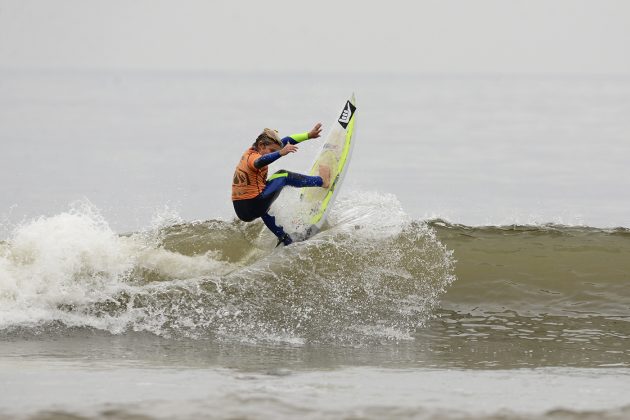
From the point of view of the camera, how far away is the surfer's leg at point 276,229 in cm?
1279

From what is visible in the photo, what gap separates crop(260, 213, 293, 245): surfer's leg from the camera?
12789mm

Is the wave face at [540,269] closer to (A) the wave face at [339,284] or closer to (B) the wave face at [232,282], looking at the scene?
(A) the wave face at [339,284]

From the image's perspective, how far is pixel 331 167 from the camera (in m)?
14.0

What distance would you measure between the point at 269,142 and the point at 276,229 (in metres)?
1.10

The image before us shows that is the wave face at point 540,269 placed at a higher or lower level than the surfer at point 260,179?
lower

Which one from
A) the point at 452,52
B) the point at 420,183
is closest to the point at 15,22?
the point at 452,52

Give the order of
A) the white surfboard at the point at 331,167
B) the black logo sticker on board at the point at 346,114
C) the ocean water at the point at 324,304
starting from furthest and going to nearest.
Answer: the black logo sticker on board at the point at 346,114, the white surfboard at the point at 331,167, the ocean water at the point at 324,304

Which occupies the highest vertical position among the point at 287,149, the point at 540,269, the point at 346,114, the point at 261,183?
the point at 346,114

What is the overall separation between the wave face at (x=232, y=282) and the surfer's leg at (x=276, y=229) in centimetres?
28

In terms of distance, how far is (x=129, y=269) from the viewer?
38.7ft

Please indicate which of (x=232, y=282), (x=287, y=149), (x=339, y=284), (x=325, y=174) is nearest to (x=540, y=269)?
(x=339, y=284)

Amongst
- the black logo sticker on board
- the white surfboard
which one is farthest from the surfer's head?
the black logo sticker on board

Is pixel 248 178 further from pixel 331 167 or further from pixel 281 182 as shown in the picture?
pixel 331 167

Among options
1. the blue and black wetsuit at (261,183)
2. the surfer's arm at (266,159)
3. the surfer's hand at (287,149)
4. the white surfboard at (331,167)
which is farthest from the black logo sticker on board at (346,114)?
the surfer's arm at (266,159)
